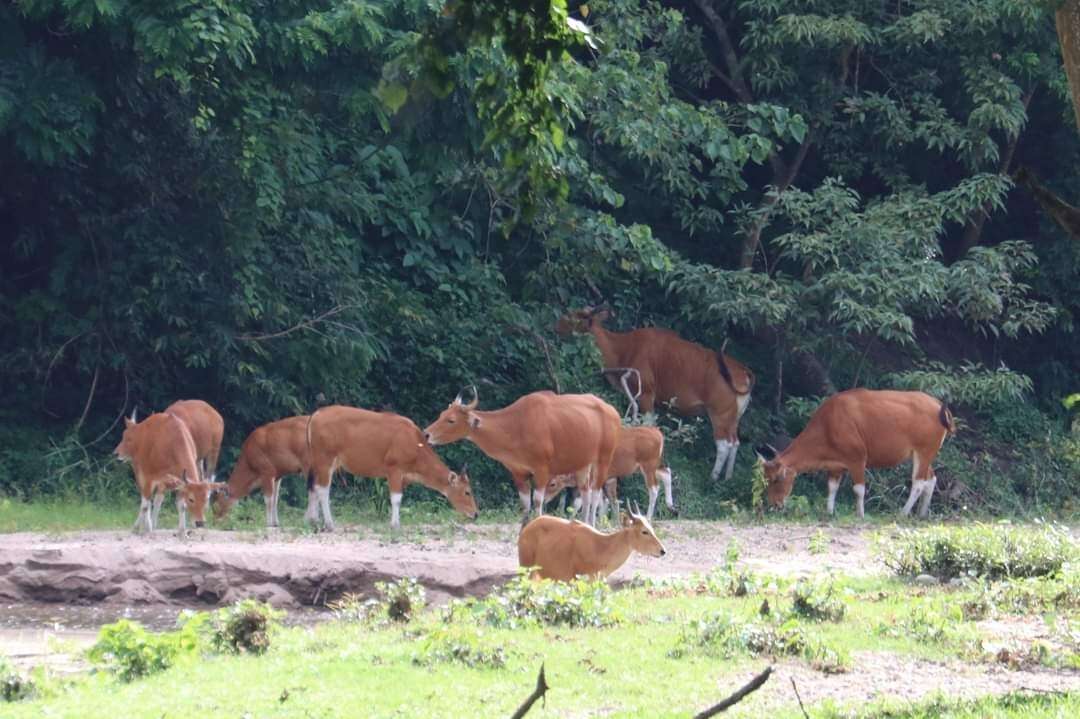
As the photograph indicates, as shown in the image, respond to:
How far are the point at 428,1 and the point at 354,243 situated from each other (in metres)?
4.28

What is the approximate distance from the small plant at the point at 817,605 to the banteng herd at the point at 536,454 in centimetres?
177

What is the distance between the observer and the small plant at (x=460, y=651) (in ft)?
29.1

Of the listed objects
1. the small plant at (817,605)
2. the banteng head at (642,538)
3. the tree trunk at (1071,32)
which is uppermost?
the tree trunk at (1071,32)

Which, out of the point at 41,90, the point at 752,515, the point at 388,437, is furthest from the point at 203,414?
the point at 752,515

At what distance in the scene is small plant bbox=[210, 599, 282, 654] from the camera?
31.2 feet

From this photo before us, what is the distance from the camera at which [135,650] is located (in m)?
8.96

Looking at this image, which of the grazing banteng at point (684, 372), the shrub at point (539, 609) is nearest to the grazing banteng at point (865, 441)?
the grazing banteng at point (684, 372)

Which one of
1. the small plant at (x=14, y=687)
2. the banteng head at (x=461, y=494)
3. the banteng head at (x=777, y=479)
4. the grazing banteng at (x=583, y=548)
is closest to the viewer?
the small plant at (x=14, y=687)

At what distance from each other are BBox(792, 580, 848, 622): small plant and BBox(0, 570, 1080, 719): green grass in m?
0.07

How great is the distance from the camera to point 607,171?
2150cm

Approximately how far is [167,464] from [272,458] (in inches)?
71.3

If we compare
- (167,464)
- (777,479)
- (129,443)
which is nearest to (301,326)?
(129,443)

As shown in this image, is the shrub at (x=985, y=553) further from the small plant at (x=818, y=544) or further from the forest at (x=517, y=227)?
the forest at (x=517, y=227)

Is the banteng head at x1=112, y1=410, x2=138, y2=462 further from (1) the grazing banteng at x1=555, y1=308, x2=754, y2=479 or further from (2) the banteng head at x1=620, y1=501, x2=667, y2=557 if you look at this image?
(1) the grazing banteng at x1=555, y1=308, x2=754, y2=479
